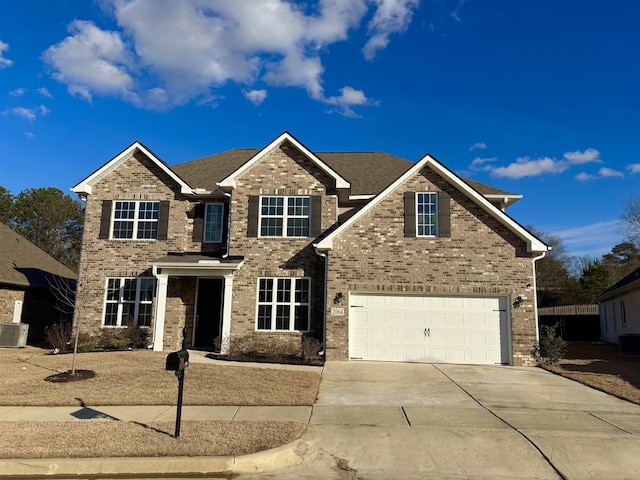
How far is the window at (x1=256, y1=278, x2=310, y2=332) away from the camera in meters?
15.8

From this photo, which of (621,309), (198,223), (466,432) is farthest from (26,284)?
(621,309)

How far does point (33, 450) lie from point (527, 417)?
7.63m

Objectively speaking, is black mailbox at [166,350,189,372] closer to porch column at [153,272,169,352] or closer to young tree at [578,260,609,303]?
porch column at [153,272,169,352]

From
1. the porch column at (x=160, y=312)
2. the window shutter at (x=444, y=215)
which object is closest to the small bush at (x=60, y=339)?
the porch column at (x=160, y=312)

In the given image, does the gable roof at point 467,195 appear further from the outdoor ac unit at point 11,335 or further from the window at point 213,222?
the outdoor ac unit at point 11,335

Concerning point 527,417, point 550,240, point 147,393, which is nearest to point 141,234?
point 147,393

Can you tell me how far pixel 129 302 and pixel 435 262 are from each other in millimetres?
11279

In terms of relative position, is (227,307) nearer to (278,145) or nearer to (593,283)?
(278,145)

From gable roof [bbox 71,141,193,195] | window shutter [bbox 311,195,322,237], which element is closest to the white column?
window shutter [bbox 311,195,322,237]

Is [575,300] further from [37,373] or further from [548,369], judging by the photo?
[37,373]

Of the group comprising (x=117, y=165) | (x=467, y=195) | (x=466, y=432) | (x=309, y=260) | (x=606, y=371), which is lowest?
(x=466, y=432)

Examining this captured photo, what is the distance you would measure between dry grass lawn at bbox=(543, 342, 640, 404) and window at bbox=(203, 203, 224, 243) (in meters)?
12.4

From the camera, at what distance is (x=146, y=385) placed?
9766mm

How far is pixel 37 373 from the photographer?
11.3 m
